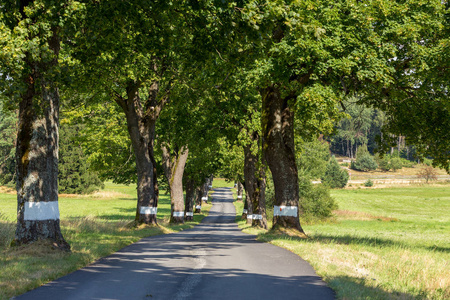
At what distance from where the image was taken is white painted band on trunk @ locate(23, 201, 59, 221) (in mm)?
12016

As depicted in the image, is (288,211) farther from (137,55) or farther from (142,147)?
(142,147)

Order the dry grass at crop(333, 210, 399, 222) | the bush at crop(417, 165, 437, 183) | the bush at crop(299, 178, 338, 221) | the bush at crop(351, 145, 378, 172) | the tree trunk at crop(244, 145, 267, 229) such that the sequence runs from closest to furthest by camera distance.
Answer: the tree trunk at crop(244, 145, 267, 229) → the bush at crop(299, 178, 338, 221) → the dry grass at crop(333, 210, 399, 222) → the bush at crop(417, 165, 437, 183) → the bush at crop(351, 145, 378, 172)

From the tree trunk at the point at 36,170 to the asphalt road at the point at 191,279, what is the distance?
1910 millimetres

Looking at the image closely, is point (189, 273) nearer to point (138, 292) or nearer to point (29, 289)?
point (138, 292)

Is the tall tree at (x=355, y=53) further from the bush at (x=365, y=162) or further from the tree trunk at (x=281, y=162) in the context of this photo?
the bush at (x=365, y=162)

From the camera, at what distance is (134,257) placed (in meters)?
11.9

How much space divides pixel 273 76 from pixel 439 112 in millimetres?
6645

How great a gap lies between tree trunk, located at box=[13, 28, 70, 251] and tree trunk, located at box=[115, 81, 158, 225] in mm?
12623

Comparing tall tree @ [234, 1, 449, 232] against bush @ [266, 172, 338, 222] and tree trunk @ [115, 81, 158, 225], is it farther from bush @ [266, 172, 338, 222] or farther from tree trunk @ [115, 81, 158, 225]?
bush @ [266, 172, 338, 222]

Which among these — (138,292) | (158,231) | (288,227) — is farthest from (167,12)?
(158,231)

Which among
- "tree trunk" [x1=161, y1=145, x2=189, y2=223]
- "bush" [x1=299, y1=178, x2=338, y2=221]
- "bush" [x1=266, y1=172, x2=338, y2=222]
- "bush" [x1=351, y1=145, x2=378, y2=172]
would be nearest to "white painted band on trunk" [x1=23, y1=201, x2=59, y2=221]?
"tree trunk" [x1=161, y1=145, x2=189, y2=223]

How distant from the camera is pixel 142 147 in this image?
25672mm

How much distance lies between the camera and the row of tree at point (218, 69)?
11125 millimetres

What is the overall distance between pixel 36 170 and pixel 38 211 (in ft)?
3.33
